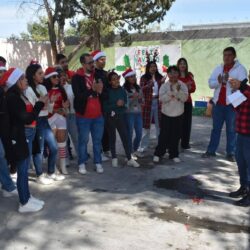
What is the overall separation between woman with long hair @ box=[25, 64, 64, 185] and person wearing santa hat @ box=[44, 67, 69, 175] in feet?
0.48

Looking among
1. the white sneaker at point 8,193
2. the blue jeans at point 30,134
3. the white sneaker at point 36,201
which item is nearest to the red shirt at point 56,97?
the blue jeans at point 30,134

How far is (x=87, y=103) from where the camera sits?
5.70 metres

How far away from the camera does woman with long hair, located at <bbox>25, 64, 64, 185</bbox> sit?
517cm

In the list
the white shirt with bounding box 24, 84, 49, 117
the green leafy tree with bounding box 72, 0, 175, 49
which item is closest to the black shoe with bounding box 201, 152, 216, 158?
the white shirt with bounding box 24, 84, 49, 117

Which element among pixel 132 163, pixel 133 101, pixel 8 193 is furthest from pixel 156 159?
pixel 8 193

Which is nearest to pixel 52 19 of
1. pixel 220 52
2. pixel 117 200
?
pixel 220 52

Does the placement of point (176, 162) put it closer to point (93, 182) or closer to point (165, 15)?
point (93, 182)

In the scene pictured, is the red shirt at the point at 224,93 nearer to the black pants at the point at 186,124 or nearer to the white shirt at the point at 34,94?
the black pants at the point at 186,124

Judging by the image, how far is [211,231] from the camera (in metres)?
4.04

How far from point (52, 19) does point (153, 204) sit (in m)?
10.5

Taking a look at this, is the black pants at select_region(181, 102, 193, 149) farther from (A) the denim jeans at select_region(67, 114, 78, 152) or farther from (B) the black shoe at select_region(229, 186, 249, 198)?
(B) the black shoe at select_region(229, 186, 249, 198)

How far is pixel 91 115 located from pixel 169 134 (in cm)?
147

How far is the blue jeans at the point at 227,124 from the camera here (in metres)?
6.66

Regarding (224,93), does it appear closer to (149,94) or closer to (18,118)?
(149,94)
